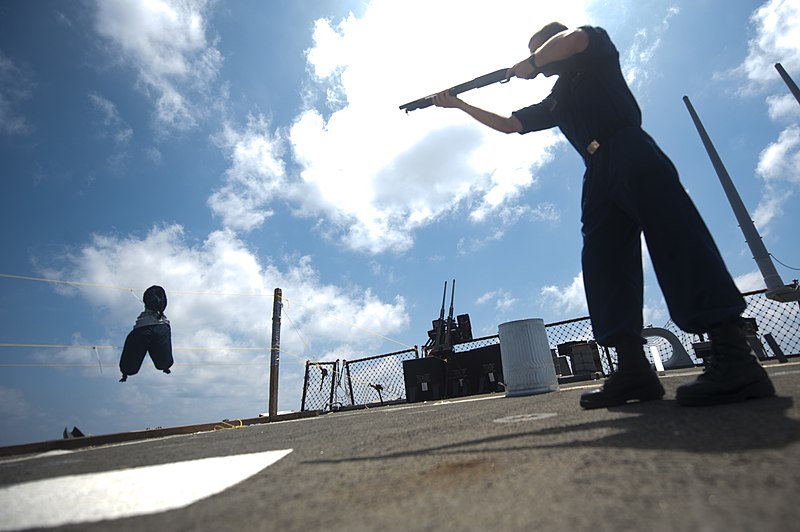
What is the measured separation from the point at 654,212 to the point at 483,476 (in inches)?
43.8

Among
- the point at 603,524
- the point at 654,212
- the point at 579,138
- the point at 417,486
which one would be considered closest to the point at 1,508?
the point at 417,486

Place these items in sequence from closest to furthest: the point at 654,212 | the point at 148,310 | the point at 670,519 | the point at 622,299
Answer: the point at 670,519
the point at 654,212
the point at 622,299
the point at 148,310

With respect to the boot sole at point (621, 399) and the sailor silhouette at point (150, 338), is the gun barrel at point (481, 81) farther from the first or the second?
the sailor silhouette at point (150, 338)

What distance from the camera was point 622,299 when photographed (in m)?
1.67

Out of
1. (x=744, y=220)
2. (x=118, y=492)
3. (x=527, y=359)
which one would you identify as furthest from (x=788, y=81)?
(x=118, y=492)

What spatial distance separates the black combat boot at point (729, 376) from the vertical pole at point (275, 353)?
5.71 meters

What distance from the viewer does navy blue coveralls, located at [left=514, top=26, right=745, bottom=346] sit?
4.05ft

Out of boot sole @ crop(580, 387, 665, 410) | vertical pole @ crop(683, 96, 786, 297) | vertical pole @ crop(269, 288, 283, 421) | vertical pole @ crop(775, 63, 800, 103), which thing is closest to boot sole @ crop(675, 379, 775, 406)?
boot sole @ crop(580, 387, 665, 410)

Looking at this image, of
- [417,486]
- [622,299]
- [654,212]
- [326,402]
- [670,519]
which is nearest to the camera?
[670,519]

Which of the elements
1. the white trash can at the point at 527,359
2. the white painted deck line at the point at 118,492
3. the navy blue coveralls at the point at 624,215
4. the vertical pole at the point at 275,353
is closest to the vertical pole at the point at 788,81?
the white trash can at the point at 527,359

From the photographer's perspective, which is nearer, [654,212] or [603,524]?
[603,524]

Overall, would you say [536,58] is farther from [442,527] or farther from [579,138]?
[442,527]

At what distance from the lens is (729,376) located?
112 centimetres

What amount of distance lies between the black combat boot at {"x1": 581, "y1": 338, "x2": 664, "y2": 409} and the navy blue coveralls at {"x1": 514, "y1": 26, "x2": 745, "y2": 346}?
0.08 m
